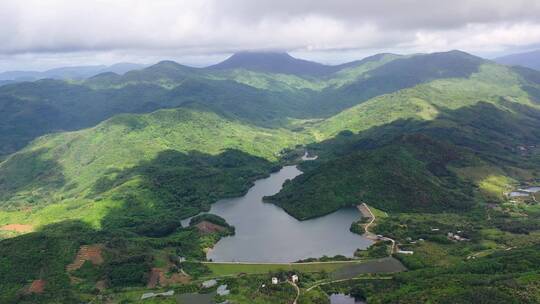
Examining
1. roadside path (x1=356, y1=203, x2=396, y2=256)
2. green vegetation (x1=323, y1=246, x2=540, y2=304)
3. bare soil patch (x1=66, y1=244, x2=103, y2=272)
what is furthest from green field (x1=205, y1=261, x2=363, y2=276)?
bare soil patch (x1=66, y1=244, x2=103, y2=272)

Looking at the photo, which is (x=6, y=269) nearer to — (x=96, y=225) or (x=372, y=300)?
(x=96, y=225)

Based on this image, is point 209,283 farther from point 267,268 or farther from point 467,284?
point 467,284

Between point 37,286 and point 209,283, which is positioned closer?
point 37,286

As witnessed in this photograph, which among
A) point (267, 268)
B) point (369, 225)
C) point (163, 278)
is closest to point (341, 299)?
point (267, 268)

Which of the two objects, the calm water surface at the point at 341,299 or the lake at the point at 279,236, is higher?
the calm water surface at the point at 341,299

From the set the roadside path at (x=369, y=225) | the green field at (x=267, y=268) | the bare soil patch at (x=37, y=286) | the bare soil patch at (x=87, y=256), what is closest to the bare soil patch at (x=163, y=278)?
the green field at (x=267, y=268)

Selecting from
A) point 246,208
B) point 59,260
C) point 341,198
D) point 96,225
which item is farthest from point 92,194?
point 341,198

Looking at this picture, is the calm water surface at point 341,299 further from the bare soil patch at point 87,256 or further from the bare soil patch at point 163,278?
the bare soil patch at point 87,256

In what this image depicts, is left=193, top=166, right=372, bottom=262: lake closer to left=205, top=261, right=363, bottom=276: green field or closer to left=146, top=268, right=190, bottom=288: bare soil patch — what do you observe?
left=205, top=261, right=363, bottom=276: green field

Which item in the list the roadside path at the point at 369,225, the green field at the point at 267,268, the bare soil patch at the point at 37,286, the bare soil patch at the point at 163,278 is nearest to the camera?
the bare soil patch at the point at 37,286

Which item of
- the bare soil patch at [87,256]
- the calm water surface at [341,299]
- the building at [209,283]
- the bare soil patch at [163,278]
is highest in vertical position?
the calm water surface at [341,299]
